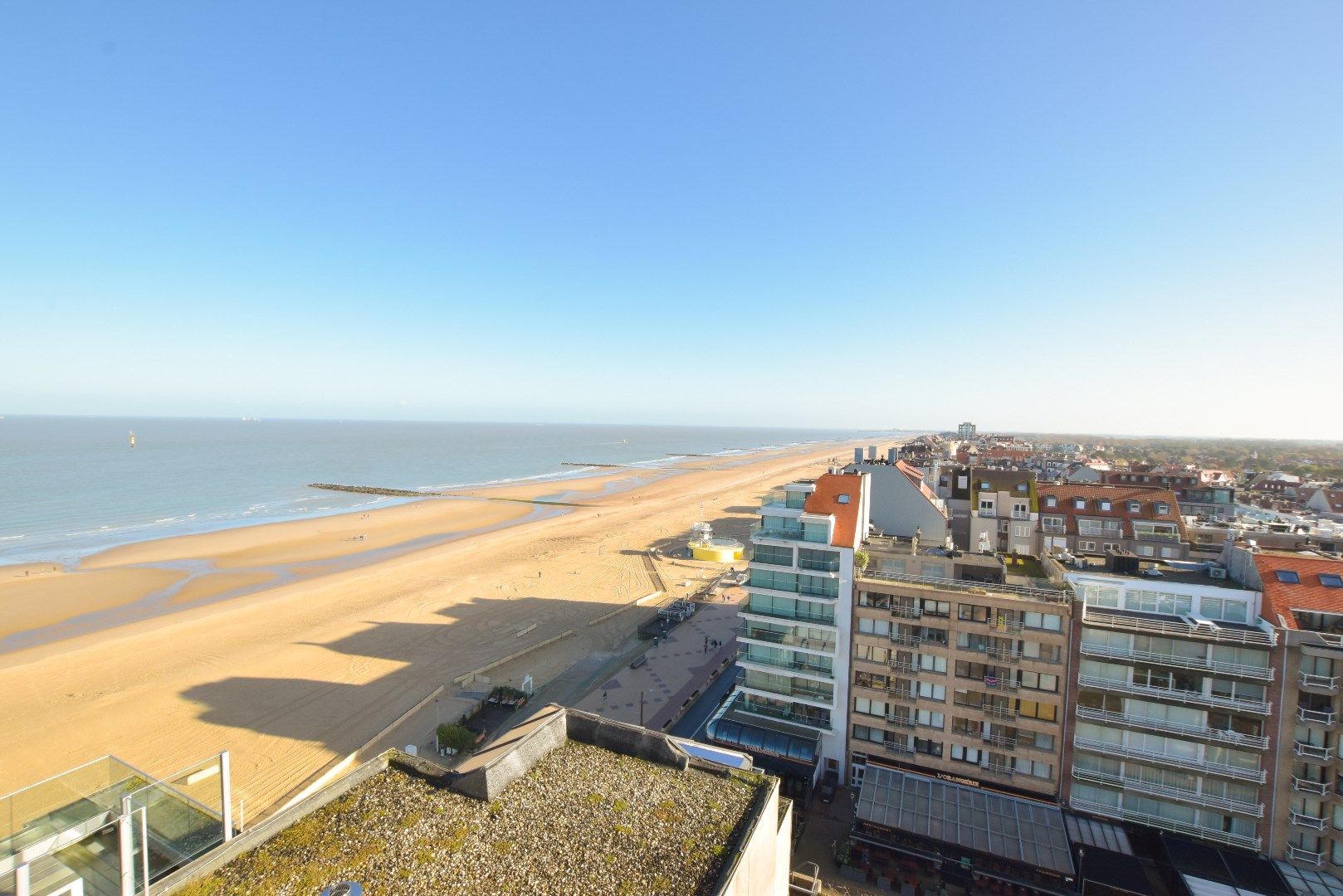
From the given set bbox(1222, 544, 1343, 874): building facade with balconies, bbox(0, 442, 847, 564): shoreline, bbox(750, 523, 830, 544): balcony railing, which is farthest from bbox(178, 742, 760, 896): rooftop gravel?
bbox(0, 442, 847, 564): shoreline

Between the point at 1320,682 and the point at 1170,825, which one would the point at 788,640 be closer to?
the point at 1170,825

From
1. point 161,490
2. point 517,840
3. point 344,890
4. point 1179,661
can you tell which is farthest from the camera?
point 161,490

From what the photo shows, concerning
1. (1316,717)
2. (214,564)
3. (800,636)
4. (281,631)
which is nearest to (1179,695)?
(1316,717)

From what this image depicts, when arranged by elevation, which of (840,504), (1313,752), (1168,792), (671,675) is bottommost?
(671,675)

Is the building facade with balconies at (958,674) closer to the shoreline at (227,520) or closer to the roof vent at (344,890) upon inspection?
the roof vent at (344,890)

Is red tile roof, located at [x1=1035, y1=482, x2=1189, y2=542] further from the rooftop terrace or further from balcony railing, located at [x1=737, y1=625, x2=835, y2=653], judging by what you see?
the rooftop terrace

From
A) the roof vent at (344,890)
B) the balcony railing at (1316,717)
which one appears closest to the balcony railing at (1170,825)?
the balcony railing at (1316,717)

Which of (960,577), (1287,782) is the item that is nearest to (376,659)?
(960,577)
